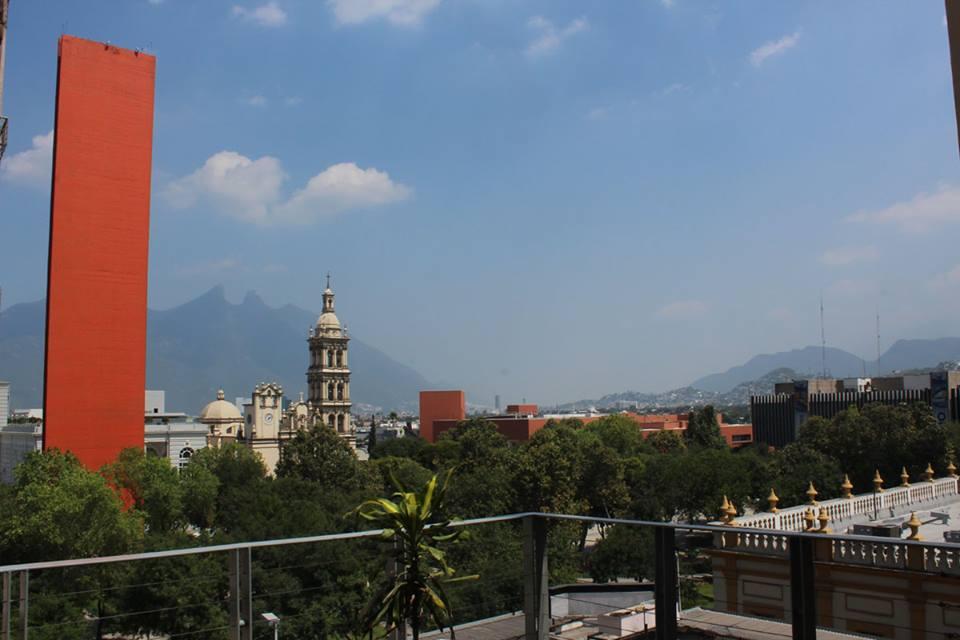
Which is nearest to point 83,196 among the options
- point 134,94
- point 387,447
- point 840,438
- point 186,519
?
point 134,94

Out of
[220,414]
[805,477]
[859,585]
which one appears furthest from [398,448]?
[859,585]

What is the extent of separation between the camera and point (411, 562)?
171 inches

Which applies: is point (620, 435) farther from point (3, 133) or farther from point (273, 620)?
point (273, 620)

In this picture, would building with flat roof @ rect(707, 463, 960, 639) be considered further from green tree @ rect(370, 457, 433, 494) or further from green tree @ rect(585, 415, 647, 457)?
green tree @ rect(585, 415, 647, 457)

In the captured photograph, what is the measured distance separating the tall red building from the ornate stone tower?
28955 mm

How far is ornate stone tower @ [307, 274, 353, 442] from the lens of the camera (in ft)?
178

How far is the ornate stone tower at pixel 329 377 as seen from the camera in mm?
54312

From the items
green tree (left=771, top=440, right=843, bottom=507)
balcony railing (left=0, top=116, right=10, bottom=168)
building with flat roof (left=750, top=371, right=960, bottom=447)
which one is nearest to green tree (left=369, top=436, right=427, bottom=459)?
building with flat roof (left=750, top=371, right=960, bottom=447)

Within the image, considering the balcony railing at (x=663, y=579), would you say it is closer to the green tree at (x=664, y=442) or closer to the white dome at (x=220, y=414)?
the green tree at (x=664, y=442)

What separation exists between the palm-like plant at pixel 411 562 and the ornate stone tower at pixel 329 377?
5020cm

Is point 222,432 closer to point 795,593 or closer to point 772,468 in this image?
point 772,468

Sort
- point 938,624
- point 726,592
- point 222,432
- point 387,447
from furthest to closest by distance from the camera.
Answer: point 387,447 < point 222,432 < point 726,592 < point 938,624

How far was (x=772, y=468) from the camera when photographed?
31672mm

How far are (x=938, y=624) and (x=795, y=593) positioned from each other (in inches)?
26.1
